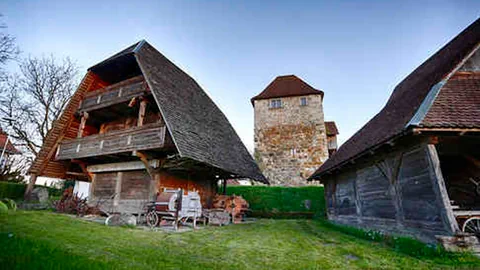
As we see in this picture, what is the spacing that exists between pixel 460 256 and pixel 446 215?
2.50 feet

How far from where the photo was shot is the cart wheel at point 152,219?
27.0ft

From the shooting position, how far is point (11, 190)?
16.6 meters

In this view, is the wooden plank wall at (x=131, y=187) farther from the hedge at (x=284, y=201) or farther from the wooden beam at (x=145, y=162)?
the hedge at (x=284, y=201)

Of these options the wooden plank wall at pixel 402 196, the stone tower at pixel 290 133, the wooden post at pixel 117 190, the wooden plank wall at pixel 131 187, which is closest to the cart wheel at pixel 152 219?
the wooden plank wall at pixel 131 187

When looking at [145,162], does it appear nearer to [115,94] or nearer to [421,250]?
[115,94]

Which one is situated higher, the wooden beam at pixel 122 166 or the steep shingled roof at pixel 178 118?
the steep shingled roof at pixel 178 118

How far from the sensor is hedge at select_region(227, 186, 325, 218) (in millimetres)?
15486

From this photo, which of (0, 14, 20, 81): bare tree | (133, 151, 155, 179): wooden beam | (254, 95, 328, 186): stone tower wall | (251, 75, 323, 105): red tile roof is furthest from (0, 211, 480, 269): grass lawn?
(251, 75, 323, 105): red tile roof

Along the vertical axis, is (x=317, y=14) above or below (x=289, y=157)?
above

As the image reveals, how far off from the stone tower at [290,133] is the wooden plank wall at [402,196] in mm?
12941

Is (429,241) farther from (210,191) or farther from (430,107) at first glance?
(210,191)

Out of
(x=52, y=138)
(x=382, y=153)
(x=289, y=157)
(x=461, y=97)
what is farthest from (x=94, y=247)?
(x=289, y=157)

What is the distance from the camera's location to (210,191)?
1340 cm

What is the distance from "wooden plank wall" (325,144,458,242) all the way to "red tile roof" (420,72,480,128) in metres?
0.66
